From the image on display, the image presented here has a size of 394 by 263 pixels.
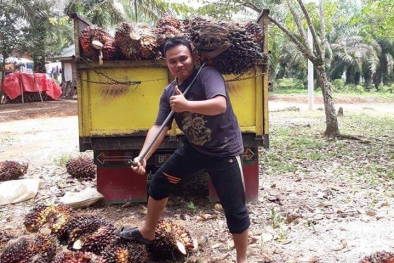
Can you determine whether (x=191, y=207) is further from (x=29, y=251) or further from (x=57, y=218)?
(x=29, y=251)

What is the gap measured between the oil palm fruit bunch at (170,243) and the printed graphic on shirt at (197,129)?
0.78 metres

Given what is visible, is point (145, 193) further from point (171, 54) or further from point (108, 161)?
point (171, 54)

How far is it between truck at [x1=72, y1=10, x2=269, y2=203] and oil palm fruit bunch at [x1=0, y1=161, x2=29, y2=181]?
2059mm

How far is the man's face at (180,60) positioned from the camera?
9.64 ft

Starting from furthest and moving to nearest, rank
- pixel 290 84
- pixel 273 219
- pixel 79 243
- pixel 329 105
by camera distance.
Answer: pixel 290 84
pixel 329 105
pixel 273 219
pixel 79 243

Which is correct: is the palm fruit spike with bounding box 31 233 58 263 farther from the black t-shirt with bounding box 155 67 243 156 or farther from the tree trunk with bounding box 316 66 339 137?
the tree trunk with bounding box 316 66 339 137

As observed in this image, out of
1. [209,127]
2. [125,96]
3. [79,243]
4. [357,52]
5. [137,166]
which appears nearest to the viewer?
[137,166]

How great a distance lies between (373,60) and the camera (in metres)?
29.9

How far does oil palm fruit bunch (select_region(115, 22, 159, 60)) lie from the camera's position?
4.32 meters

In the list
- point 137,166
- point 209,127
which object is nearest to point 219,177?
point 209,127

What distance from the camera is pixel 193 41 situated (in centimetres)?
319

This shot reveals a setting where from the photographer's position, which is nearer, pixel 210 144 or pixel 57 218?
pixel 210 144

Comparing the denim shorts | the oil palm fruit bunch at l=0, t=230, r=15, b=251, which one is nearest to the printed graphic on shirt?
the denim shorts

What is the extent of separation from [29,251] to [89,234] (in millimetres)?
468
